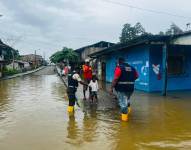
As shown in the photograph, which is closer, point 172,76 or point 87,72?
point 87,72

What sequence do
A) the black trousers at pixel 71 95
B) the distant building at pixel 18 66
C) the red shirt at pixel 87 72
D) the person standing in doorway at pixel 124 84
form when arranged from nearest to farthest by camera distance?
the person standing in doorway at pixel 124 84 < the black trousers at pixel 71 95 < the red shirt at pixel 87 72 < the distant building at pixel 18 66

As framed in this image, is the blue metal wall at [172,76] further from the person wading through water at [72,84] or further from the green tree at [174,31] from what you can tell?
the person wading through water at [72,84]

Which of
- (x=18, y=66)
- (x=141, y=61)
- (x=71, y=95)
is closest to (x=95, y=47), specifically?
(x=141, y=61)

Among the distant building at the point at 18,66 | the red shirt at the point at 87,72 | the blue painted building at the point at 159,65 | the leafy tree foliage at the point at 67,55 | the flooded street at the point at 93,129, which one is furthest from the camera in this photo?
the distant building at the point at 18,66

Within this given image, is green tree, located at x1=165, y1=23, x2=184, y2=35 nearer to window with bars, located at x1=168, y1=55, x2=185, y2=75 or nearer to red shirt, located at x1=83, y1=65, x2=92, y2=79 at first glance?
window with bars, located at x1=168, y1=55, x2=185, y2=75

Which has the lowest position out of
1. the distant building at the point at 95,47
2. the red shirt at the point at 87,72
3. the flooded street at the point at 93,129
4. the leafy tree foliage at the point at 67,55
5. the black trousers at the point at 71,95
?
the flooded street at the point at 93,129

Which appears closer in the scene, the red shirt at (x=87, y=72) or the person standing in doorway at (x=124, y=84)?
the person standing in doorway at (x=124, y=84)

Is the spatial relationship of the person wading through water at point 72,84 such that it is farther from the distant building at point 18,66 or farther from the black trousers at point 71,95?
the distant building at point 18,66

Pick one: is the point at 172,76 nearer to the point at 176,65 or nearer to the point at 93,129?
the point at 176,65

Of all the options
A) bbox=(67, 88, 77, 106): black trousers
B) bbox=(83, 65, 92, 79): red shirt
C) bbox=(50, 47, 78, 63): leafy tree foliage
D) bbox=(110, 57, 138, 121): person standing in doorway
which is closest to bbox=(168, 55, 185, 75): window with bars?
bbox=(83, 65, 92, 79): red shirt

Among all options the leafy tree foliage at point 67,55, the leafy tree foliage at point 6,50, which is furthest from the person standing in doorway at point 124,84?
the leafy tree foliage at point 67,55

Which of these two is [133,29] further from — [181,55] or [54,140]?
[54,140]

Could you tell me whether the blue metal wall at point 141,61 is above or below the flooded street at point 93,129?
above

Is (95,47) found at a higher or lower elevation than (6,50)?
higher
